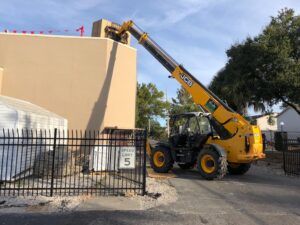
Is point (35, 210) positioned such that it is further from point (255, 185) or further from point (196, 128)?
point (196, 128)

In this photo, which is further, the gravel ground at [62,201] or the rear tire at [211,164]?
the rear tire at [211,164]

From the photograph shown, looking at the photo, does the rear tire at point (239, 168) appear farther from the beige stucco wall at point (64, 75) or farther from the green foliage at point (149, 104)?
the green foliage at point (149, 104)

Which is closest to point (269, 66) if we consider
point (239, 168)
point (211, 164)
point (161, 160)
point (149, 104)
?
point (239, 168)

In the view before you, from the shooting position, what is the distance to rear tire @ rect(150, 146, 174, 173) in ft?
52.4

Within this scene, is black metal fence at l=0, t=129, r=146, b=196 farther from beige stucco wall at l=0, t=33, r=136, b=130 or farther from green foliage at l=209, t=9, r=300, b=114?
green foliage at l=209, t=9, r=300, b=114

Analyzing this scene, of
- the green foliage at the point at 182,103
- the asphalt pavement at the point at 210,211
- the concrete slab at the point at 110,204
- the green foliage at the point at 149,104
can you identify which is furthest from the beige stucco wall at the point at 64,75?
the green foliage at the point at 182,103

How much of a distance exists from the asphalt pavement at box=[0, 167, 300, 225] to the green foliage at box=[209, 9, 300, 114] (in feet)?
36.2

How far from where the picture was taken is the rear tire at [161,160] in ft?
52.4

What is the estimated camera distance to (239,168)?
15852 millimetres

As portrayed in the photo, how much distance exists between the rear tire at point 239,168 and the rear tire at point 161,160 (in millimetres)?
2667

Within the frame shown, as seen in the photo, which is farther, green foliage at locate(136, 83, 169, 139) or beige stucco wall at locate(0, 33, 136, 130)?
green foliage at locate(136, 83, 169, 139)

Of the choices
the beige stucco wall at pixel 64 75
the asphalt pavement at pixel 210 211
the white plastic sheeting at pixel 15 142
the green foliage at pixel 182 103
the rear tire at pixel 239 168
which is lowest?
the asphalt pavement at pixel 210 211

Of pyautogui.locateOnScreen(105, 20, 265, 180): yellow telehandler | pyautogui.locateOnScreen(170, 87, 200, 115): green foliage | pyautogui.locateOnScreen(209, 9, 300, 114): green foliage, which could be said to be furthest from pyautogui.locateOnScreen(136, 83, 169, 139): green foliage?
pyautogui.locateOnScreen(105, 20, 265, 180): yellow telehandler

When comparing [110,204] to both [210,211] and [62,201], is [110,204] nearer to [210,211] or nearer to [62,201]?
[62,201]
